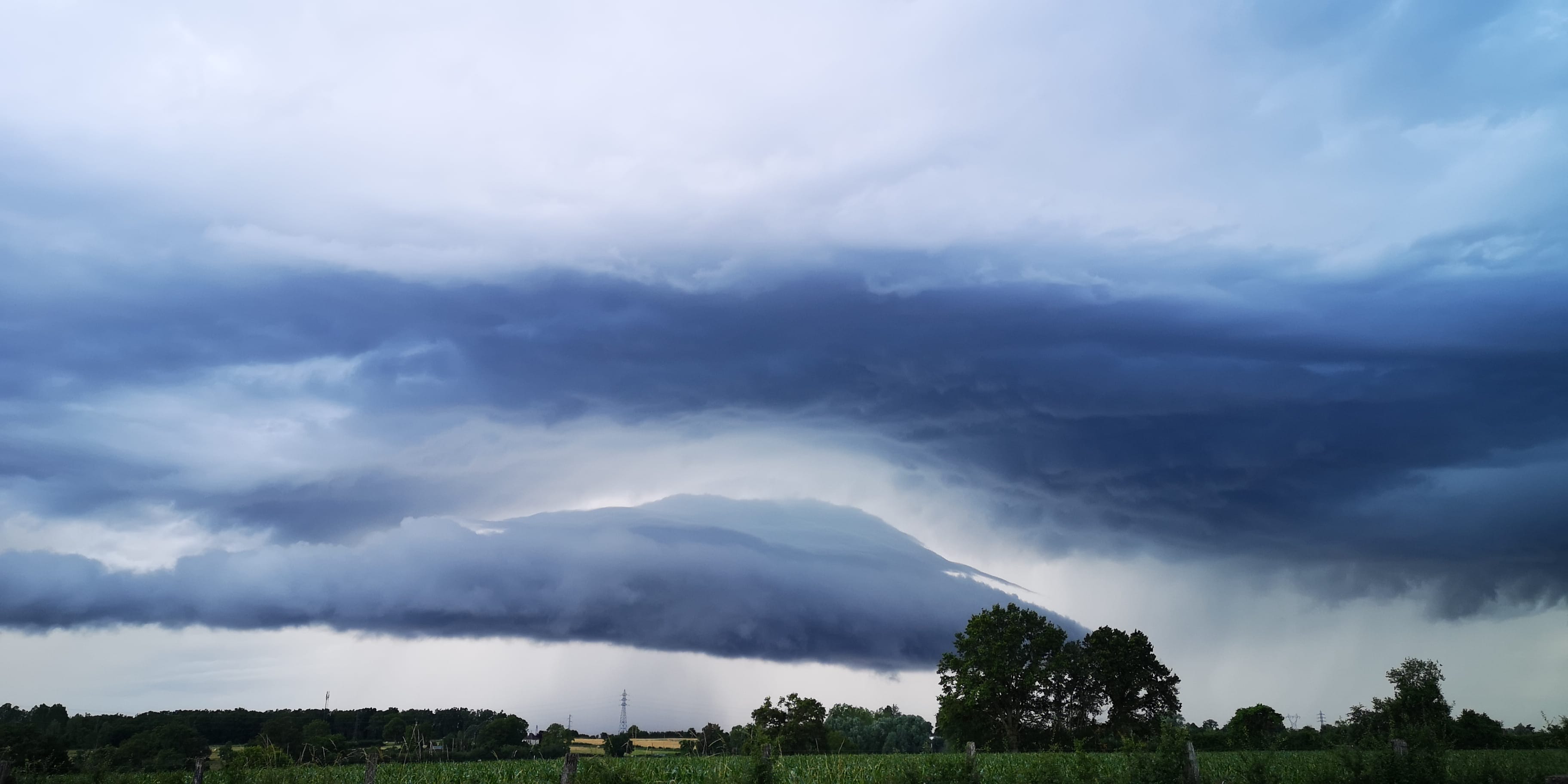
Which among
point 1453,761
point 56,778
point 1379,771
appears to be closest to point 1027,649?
point 1453,761

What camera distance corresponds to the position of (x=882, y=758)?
42.6 m

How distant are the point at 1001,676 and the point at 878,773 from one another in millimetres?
63563

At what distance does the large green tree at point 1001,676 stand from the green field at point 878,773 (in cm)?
5169

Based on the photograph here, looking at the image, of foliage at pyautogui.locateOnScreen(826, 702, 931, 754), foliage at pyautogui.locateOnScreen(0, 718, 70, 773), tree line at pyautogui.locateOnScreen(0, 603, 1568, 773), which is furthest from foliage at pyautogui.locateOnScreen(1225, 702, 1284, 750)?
foliage at pyautogui.locateOnScreen(0, 718, 70, 773)

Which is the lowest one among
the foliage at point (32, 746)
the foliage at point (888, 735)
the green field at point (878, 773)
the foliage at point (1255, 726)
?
the foliage at point (888, 735)

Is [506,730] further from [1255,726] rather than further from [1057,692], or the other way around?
[1255,726]

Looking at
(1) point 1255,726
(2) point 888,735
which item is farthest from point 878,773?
(2) point 888,735

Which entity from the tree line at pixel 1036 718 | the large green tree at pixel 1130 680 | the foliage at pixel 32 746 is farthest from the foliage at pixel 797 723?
the foliage at pixel 32 746

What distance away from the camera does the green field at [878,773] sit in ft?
73.7

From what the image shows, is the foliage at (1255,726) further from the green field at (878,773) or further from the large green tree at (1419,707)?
the green field at (878,773)

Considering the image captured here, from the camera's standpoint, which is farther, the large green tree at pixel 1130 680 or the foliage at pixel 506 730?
the large green tree at pixel 1130 680

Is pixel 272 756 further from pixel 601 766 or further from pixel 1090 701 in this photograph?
pixel 1090 701

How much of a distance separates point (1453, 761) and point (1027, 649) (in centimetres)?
6397

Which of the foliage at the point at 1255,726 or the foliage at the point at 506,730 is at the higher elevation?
the foliage at the point at 506,730
